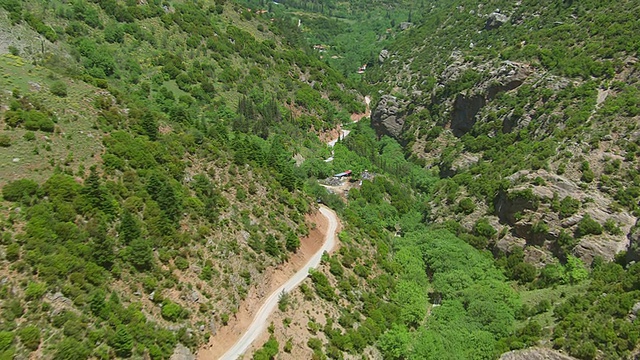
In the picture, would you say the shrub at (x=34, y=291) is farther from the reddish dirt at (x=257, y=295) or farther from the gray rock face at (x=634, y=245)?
the gray rock face at (x=634, y=245)

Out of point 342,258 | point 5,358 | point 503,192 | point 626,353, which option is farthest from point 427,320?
point 5,358

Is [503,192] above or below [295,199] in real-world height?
above

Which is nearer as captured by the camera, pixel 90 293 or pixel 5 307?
pixel 5 307

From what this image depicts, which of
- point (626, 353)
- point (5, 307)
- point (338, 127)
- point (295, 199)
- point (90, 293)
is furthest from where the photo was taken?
point (338, 127)

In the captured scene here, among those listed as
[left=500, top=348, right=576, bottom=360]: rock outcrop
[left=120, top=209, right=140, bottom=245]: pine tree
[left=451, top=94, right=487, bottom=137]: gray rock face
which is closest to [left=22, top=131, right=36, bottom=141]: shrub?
[left=120, top=209, right=140, bottom=245]: pine tree

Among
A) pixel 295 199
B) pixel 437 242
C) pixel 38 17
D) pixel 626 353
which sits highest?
pixel 626 353

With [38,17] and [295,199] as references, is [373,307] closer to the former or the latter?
[295,199]

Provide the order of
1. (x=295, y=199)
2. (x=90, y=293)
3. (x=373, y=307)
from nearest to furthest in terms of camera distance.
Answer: (x=90, y=293) → (x=373, y=307) → (x=295, y=199)
